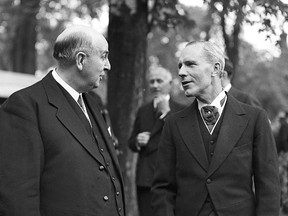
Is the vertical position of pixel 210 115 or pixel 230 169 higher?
pixel 210 115

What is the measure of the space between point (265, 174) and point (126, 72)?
4.63 metres

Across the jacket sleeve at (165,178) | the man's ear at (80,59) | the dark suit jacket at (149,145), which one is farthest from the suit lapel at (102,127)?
the dark suit jacket at (149,145)

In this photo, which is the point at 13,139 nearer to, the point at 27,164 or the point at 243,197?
the point at 27,164

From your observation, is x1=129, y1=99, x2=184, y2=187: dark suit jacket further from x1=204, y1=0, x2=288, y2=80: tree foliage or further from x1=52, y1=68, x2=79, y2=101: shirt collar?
x1=52, y1=68, x2=79, y2=101: shirt collar

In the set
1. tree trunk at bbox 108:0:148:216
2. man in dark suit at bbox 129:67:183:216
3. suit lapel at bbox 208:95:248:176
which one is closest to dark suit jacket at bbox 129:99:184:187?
man in dark suit at bbox 129:67:183:216

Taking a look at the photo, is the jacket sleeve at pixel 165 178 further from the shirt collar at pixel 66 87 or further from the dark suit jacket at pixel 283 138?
the dark suit jacket at pixel 283 138

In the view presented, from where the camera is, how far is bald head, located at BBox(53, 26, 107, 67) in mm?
3705

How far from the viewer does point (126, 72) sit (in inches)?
326

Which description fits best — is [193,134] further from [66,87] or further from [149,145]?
[149,145]

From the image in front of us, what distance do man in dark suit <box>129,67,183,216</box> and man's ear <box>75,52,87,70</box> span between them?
9.45 feet

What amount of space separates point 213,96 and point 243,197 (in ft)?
2.55

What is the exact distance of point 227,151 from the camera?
390 cm

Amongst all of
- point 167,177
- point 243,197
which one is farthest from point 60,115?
point 243,197

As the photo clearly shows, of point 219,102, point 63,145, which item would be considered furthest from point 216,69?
point 63,145
